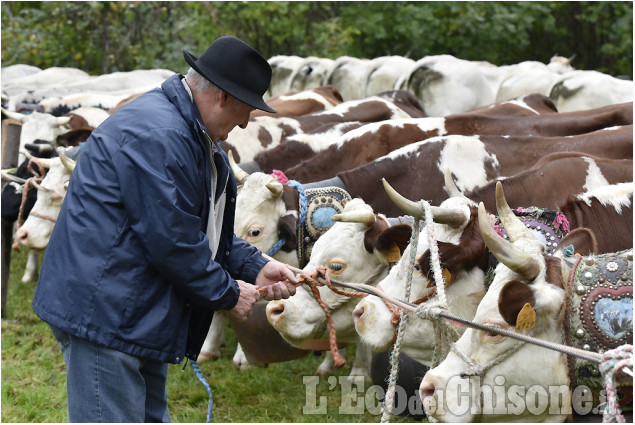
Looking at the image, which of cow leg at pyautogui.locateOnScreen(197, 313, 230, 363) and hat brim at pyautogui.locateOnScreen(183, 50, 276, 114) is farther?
cow leg at pyautogui.locateOnScreen(197, 313, 230, 363)

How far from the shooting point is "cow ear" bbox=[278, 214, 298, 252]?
440 centimetres

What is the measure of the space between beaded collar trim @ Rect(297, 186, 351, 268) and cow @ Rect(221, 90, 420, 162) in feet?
7.19

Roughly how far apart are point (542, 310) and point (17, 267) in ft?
23.3

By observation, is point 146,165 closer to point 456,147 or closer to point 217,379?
point 456,147

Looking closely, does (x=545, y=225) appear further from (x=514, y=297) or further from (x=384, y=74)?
(x=384, y=74)

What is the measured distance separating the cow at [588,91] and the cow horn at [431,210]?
639 cm

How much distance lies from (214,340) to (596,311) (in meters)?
3.93

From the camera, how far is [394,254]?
11.2 ft

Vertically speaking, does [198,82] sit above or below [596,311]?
above

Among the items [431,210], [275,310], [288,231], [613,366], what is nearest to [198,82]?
[431,210]

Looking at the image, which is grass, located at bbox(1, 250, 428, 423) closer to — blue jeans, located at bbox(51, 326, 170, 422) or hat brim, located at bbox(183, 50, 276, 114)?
blue jeans, located at bbox(51, 326, 170, 422)

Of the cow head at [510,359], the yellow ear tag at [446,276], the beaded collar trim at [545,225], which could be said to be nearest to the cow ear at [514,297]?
the cow head at [510,359]

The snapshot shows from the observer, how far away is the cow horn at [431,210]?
9.63 feet

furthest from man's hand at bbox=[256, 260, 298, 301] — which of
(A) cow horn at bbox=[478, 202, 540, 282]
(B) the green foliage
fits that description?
(B) the green foliage
